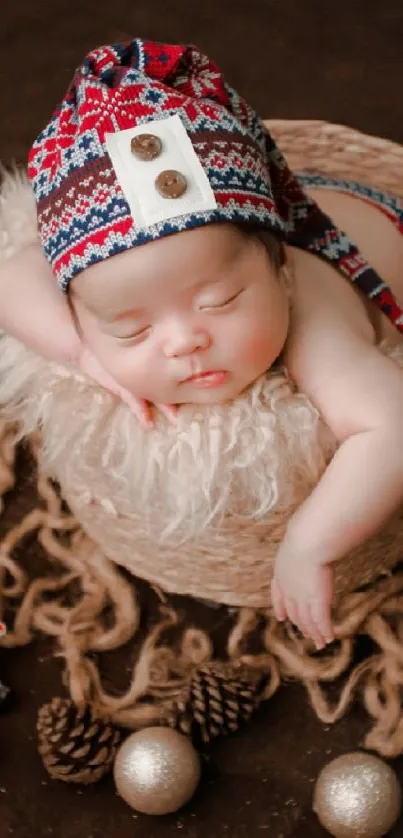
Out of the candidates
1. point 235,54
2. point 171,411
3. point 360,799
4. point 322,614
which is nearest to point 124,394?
point 171,411

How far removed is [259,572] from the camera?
3.53 feet

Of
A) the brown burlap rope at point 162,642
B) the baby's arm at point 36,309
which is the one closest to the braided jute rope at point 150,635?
the brown burlap rope at point 162,642

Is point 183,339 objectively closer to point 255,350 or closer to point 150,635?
point 255,350

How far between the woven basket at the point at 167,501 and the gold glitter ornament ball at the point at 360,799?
0.63 feet

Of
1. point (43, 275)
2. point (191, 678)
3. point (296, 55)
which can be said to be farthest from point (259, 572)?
point (296, 55)

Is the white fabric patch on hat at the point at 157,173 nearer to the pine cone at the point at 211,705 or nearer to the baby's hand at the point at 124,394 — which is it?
the baby's hand at the point at 124,394

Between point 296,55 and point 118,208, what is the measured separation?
3.79ft

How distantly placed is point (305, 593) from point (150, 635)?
0.28 m

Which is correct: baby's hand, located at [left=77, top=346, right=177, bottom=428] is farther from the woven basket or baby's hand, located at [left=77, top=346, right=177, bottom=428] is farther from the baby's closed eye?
the baby's closed eye

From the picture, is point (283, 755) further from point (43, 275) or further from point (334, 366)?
point (43, 275)

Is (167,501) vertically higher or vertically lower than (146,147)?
lower

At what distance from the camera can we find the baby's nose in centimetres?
83

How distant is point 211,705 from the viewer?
3.48 ft

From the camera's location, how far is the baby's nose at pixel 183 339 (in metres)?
0.83
